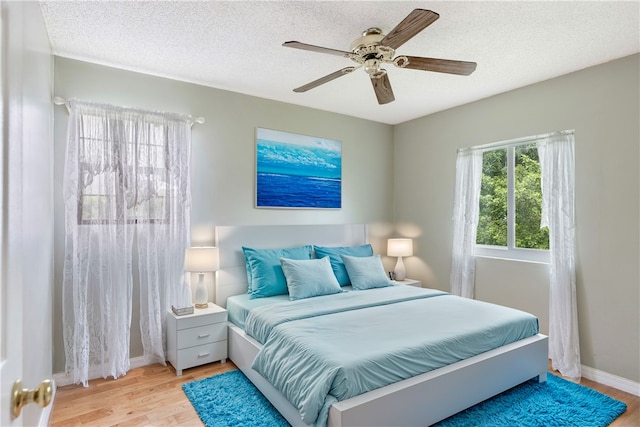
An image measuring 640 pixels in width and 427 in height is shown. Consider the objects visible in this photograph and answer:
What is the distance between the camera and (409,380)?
2.07 meters

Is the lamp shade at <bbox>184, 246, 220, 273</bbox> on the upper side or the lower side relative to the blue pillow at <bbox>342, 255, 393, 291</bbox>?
upper

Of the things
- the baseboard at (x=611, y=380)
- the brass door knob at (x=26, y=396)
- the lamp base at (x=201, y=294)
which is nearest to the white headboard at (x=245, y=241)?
the lamp base at (x=201, y=294)

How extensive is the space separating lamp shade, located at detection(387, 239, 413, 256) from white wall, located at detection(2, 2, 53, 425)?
3.42 meters

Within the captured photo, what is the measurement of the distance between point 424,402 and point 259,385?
118 cm

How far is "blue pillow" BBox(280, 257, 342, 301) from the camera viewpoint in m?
3.24

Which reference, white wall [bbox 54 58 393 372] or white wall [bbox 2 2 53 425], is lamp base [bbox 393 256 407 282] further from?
white wall [bbox 2 2 53 425]

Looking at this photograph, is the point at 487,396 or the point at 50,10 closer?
the point at 50,10

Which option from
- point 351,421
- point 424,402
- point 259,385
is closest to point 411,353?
point 424,402

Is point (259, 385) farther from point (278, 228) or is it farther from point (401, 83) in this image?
point (401, 83)

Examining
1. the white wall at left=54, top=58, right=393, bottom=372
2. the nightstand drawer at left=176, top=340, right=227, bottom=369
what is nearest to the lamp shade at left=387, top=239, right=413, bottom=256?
the white wall at left=54, top=58, right=393, bottom=372

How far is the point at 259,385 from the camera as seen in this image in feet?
8.54

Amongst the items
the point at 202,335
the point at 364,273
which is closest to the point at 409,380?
the point at 364,273

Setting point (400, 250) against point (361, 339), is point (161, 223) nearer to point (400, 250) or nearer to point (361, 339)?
point (361, 339)

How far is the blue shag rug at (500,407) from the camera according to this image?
7.45ft
